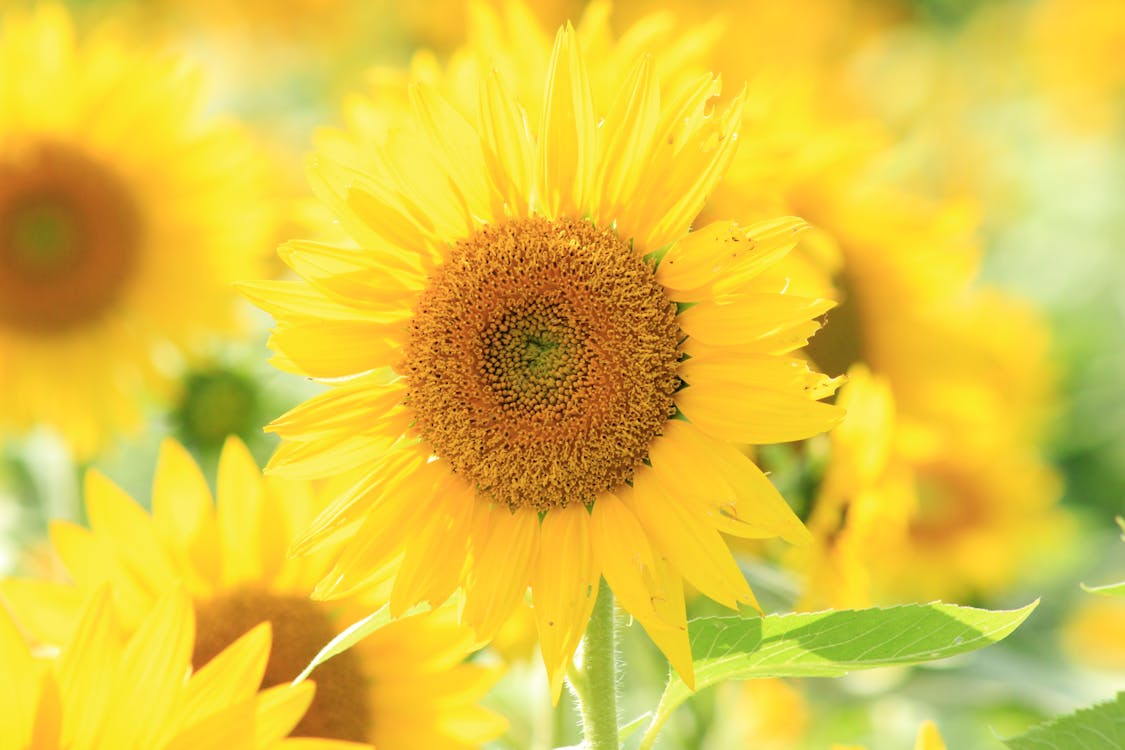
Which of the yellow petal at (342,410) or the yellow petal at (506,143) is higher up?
the yellow petal at (506,143)

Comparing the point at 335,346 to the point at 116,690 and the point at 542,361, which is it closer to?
the point at 542,361

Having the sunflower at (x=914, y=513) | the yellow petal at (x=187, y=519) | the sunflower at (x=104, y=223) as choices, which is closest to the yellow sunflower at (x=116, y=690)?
the yellow petal at (x=187, y=519)

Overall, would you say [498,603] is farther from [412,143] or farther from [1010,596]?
[1010,596]

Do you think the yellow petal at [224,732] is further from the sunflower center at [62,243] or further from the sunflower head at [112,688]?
the sunflower center at [62,243]

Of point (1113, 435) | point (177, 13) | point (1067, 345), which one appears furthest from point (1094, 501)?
point (177, 13)

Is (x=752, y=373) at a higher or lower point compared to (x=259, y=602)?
higher

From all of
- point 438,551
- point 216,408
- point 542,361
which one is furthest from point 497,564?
point 216,408
